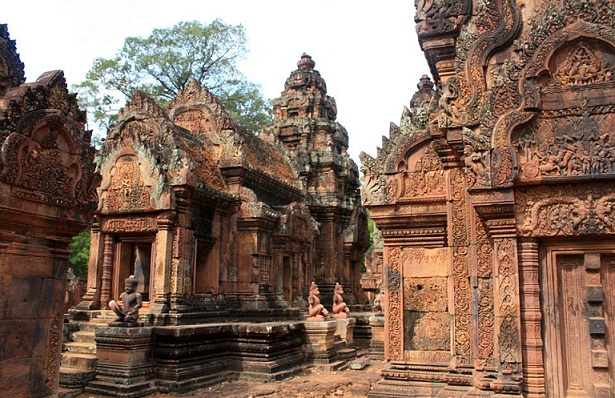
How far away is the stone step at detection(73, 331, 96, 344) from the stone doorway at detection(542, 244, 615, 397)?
9.11 m

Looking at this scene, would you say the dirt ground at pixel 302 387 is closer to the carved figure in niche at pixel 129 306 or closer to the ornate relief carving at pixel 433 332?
the carved figure in niche at pixel 129 306

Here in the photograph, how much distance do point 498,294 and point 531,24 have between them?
298cm

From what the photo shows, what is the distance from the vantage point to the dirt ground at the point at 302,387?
9.84 metres

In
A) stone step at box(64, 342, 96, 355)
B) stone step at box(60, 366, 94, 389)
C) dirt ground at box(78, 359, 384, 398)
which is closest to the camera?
dirt ground at box(78, 359, 384, 398)

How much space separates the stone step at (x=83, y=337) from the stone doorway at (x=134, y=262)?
1195mm

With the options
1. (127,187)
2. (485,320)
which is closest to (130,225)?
(127,187)

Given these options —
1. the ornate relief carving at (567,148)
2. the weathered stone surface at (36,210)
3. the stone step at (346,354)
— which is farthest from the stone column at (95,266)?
the ornate relief carving at (567,148)

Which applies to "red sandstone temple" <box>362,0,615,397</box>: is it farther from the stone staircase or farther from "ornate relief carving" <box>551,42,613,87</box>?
the stone staircase

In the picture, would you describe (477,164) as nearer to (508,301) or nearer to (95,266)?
(508,301)

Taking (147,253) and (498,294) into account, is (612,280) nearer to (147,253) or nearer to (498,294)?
(498,294)

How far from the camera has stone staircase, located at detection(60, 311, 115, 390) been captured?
32.9 ft

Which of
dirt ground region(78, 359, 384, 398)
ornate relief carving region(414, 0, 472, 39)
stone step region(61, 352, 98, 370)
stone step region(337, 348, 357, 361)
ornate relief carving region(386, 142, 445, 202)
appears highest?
ornate relief carving region(414, 0, 472, 39)

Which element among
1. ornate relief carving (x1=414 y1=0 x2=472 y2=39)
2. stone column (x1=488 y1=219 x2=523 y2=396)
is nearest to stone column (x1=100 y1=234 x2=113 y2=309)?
ornate relief carving (x1=414 y1=0 x2=472 y2=39)

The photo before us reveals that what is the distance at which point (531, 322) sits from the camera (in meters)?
5.79
